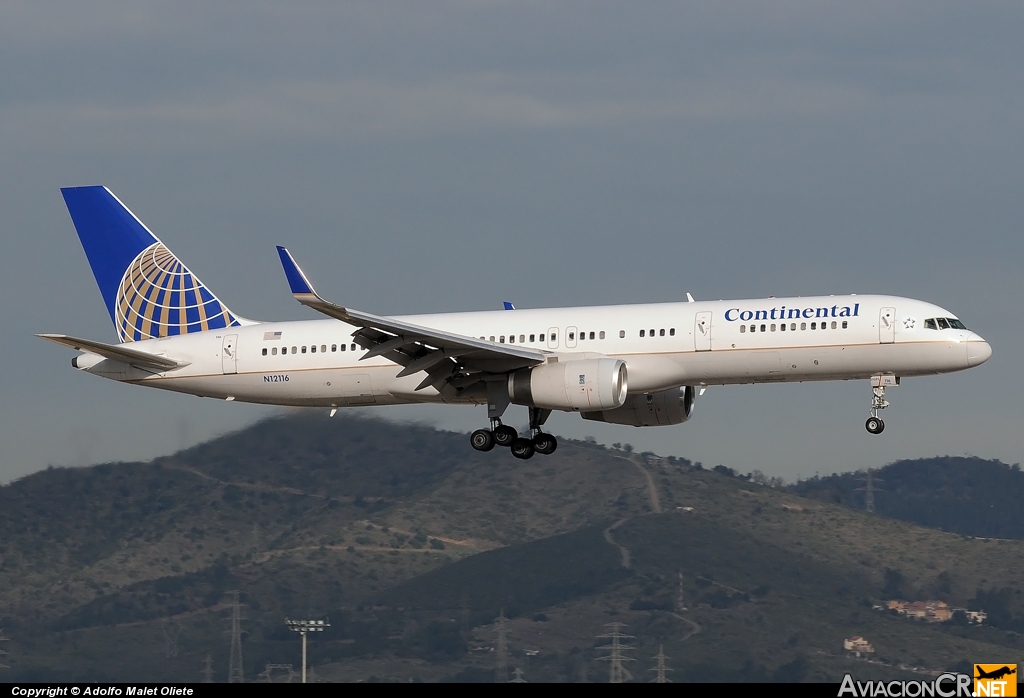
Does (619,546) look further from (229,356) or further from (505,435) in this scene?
(229,356)

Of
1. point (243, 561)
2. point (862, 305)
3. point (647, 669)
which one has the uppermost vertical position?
point (862, 305)

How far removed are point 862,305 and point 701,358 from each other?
4.88 meters

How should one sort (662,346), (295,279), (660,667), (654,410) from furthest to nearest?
(660,667)
(654,410)
(662,346)
(295,279)

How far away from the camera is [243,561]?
73.1m

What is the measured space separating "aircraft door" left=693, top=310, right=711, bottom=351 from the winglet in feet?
38.8

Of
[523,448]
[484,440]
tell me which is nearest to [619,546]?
[523,448]

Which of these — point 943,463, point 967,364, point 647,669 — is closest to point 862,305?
point 967,364

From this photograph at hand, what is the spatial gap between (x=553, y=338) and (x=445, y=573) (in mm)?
34157

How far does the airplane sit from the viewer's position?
4444 centimetres

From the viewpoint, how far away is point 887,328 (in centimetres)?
4434

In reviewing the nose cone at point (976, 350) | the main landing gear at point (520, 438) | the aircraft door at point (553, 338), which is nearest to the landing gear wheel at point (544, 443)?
the main landing gear at point (520, 438)

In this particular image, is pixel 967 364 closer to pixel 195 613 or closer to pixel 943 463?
pixel 195 613

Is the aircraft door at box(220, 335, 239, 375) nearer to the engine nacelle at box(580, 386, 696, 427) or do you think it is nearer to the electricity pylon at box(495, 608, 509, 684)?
the engine nacelle at box(580, 386, 696, 427)

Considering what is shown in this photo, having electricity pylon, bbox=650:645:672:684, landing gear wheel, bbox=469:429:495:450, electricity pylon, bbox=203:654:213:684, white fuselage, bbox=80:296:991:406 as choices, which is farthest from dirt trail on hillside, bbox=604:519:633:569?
white fuselage, bbox=80:296:991:406
